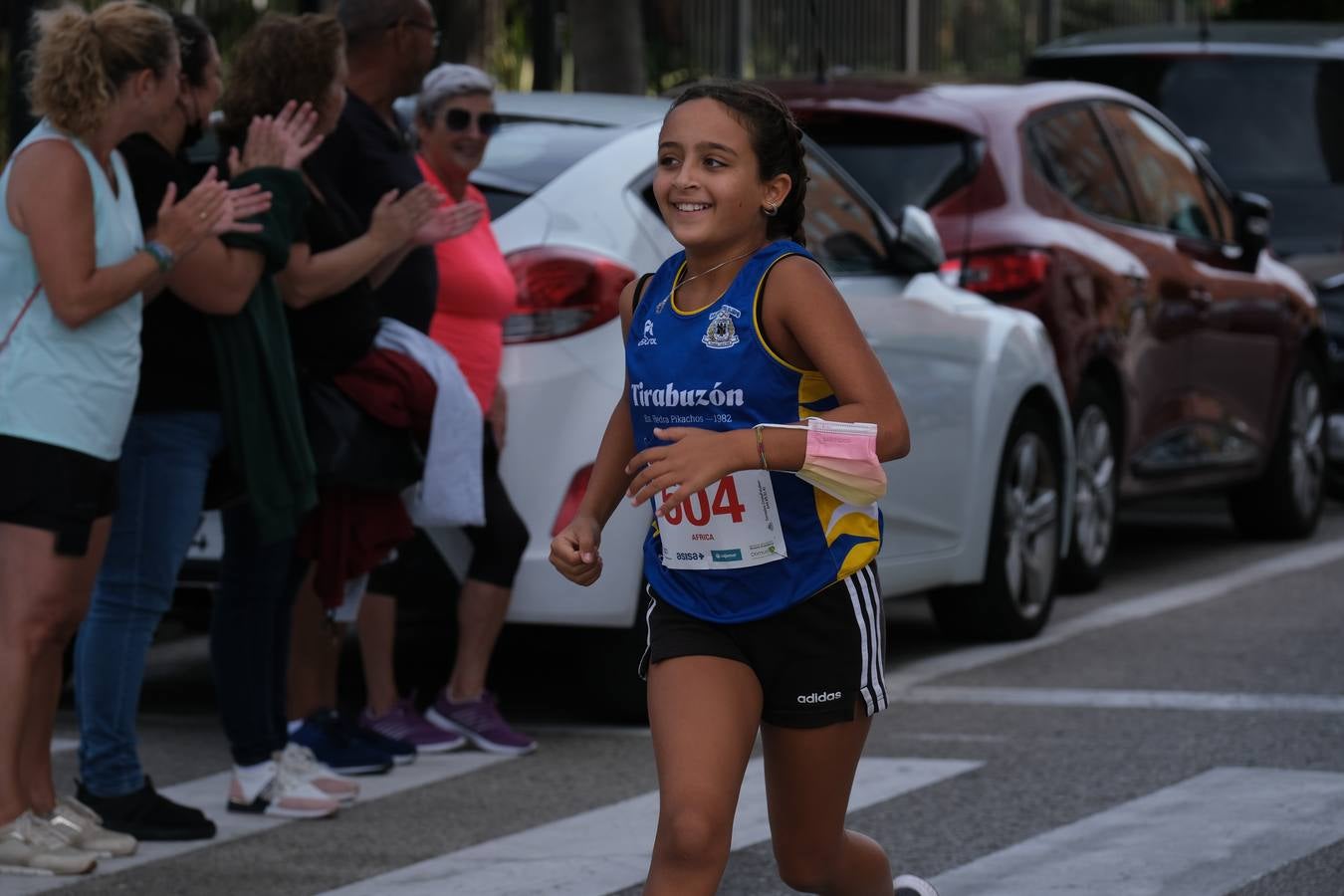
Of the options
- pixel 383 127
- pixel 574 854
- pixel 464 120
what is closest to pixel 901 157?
pixel 464 120

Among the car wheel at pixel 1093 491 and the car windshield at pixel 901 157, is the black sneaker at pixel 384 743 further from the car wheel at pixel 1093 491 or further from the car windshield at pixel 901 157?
the car wheel at pixel 1093 491

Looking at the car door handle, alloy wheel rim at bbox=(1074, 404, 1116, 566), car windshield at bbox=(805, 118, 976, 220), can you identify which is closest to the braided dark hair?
car windshield at bbox=(805, 118, 976, 220)

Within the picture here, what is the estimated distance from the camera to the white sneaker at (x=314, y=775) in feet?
19.7

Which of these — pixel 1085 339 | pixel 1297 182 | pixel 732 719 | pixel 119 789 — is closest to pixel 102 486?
pixel 119 789

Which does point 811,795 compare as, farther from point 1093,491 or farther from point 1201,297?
point 1201,297

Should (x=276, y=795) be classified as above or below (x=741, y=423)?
below

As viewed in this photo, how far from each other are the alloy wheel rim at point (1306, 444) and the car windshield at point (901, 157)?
9.15 ft

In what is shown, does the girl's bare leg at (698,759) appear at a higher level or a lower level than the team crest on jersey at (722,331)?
lower

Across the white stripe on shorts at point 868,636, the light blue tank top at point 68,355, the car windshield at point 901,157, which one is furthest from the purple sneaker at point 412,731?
the car windshield at point 901,157

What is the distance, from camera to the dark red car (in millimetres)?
8938

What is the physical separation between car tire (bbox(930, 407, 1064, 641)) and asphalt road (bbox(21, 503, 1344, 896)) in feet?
0.32

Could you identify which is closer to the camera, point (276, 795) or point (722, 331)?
point (722, 331)

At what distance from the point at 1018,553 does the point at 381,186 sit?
9.50ft

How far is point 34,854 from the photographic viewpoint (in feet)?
17.6
